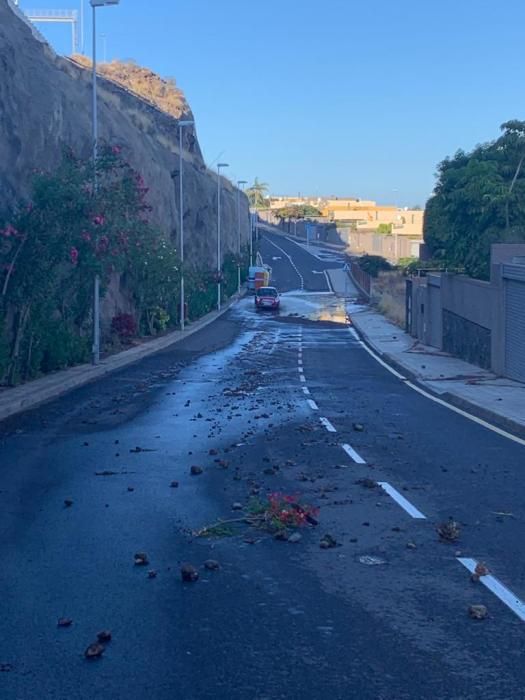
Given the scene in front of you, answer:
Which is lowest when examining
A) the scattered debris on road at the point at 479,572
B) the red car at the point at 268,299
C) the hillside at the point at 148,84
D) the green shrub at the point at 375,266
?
the scattered debris on road at the point at 479,572

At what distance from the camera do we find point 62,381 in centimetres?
2528

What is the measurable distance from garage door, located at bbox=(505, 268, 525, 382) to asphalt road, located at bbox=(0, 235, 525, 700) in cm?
909

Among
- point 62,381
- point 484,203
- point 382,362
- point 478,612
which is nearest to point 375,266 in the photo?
point 484,203

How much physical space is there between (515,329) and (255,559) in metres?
21.3

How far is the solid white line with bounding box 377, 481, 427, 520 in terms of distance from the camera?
10578 mm

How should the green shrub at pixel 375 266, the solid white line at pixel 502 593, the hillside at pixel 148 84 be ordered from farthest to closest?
the hillside at pixel 148 84
the green shrub at pixel 375 266
the solid white line at pixel 502 593

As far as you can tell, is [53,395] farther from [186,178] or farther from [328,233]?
[328,233]

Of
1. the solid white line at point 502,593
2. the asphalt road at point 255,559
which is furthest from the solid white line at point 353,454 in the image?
the solid white line at point 502,593

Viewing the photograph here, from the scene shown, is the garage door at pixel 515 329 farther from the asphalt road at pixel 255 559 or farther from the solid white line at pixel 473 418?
the asphalt road at pixel 255 559

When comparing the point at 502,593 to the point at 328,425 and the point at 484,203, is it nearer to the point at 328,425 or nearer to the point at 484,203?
the point at 328,425

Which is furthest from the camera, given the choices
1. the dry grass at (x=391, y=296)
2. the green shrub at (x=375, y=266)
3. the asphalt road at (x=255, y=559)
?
the green shrub at (x=375, y=266)

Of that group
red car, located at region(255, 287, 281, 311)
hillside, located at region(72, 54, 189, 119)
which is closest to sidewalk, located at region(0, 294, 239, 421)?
red car, located at region(255, 287, 281, 311)

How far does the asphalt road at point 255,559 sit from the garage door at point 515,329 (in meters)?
9.09

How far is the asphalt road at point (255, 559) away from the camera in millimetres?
6172
